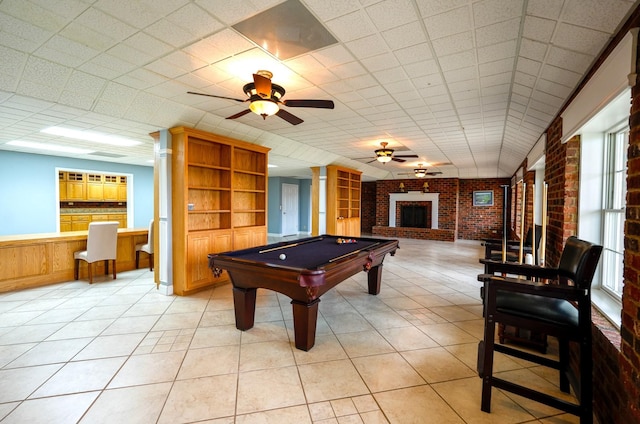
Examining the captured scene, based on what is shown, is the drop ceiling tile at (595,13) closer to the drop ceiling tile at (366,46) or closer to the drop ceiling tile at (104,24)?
the drop ceiling tile at (366,46)

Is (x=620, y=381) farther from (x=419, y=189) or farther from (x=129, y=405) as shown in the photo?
(x=419, y=189)

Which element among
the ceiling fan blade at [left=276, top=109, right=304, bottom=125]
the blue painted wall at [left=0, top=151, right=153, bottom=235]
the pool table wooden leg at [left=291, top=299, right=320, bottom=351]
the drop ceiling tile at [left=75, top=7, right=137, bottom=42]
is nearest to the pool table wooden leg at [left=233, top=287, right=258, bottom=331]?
the pool table wooden leg at [left=291, top=299, right=320, bottom=351]

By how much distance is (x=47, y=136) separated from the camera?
4.82 meters

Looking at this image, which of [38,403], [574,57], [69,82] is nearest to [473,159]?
[574,57]

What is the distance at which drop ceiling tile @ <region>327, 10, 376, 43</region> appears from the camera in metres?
1.94

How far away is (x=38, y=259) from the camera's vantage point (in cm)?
457

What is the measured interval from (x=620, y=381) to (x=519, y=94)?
2731 millimetres

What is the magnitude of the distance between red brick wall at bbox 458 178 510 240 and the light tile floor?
8.03 meters

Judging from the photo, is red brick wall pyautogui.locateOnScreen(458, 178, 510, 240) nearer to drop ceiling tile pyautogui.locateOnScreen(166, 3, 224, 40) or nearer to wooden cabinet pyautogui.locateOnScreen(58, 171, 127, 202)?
drop ceiling tile pyautogui.locateOnScreen(166, 3, 224, 40)

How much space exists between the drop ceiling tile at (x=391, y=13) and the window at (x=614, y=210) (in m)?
2.05

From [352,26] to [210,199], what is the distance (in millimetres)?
3707

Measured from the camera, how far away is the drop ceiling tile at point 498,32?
1.94m

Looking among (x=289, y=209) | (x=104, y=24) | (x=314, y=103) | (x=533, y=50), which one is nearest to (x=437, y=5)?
(x=533, y=50)

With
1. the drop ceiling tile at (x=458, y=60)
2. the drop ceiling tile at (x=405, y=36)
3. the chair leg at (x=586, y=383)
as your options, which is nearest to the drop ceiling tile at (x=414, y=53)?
the drop ceiling tile at (x=405, y=36)
